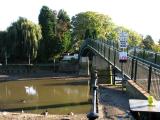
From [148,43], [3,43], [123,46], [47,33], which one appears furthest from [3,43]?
[123,46]

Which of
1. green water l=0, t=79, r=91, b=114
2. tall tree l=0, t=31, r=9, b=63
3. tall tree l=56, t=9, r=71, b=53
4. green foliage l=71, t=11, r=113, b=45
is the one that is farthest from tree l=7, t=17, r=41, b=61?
green foliage l=71, t=11, r=113, b=45

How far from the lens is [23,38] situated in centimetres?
6125

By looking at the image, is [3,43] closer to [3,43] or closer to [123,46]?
[3,43]

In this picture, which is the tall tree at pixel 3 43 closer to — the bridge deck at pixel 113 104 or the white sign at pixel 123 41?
the white sign at pixel 123 41

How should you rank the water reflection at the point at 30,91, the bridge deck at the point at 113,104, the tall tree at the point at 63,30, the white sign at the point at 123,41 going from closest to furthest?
the bridge deck at the point at 113,104
the white sign at the point at 123,41
the water reflection at the point at 30,91
the tall tree at the point at 63,30

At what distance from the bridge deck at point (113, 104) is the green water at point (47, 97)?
8.39 meters

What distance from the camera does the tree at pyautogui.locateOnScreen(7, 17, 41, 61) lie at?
199 ft

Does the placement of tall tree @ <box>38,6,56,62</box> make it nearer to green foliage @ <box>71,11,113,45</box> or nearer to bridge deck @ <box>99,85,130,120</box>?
green foliage @ <box>71,11,113,45</box>

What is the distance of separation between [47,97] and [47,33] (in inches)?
1199

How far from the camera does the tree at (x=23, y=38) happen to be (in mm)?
60688

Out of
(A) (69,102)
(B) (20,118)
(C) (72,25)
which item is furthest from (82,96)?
(C) (72,25)

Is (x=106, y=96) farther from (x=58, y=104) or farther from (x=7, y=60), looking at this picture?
(x=7, y=60)

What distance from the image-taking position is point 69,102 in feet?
108

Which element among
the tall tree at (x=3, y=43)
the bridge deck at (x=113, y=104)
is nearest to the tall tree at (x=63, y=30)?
the tall tree at (x=3, y=43)
